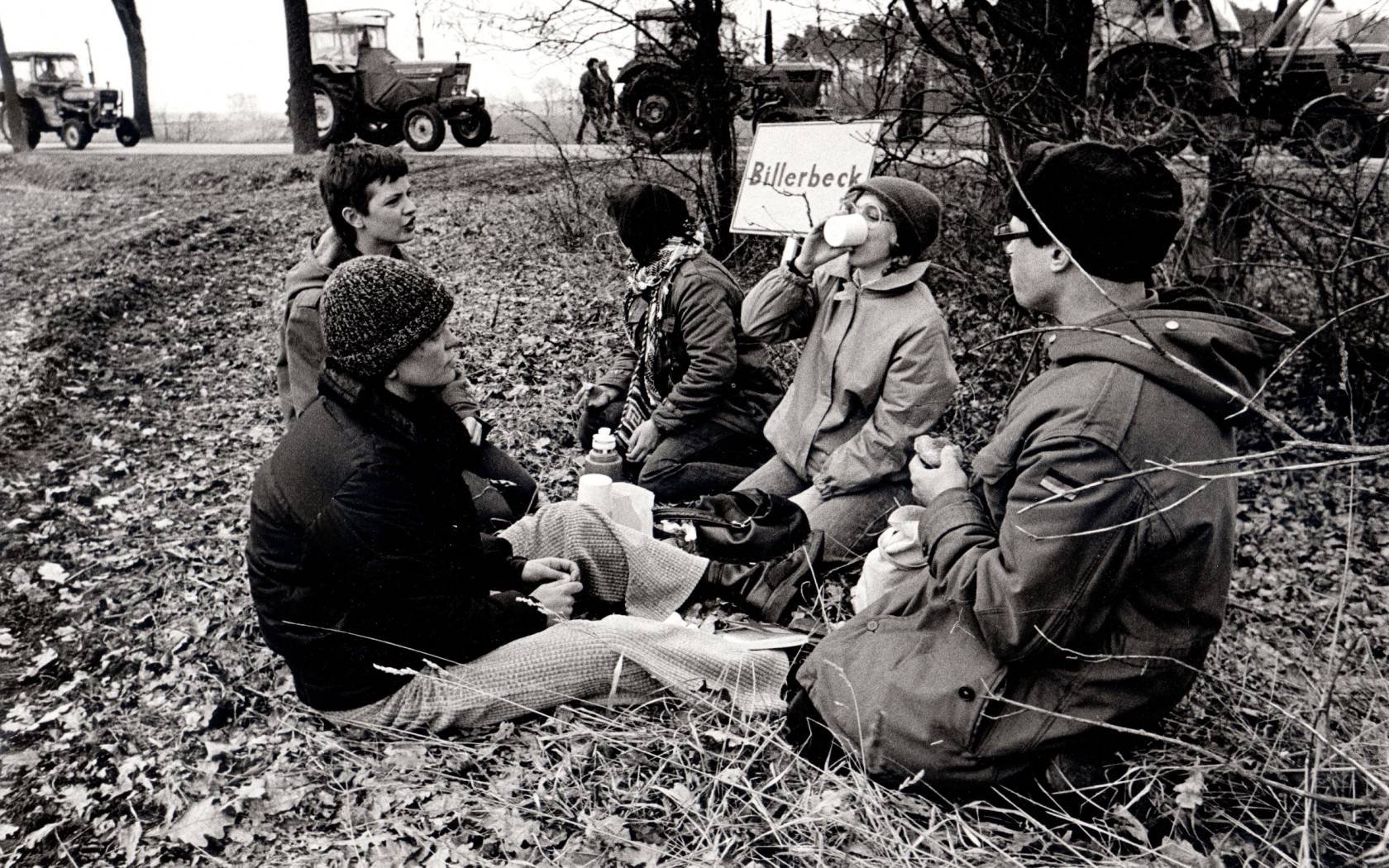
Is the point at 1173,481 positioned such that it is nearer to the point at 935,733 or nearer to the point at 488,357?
the point at 935,733

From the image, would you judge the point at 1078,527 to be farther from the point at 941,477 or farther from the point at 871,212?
the point at 871,212

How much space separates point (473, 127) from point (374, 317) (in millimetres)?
13771

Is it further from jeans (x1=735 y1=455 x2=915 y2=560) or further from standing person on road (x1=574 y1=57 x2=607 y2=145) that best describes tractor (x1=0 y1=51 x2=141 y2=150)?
jeans (x1=735 y1=455 x2=915 y2=560)

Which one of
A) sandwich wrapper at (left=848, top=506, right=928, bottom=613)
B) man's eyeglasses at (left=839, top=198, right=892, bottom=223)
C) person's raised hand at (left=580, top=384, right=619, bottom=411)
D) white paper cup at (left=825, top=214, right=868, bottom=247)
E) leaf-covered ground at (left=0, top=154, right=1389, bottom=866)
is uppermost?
man's eyeglasses at (left=839, top=198, right=892, bottom=223)

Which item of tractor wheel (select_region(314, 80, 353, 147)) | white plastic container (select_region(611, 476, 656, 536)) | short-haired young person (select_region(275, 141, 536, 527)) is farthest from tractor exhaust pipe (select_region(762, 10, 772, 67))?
tractor wheel (select_region(314, 80, 353, 147))

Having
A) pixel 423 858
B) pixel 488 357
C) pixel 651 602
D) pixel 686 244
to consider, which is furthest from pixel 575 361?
pixel 423 858

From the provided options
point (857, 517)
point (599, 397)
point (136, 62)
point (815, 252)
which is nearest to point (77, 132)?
point (136, 62)

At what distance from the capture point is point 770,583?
11.1 ft

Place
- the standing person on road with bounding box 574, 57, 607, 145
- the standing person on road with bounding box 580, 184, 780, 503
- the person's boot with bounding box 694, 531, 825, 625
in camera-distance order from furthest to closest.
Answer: the standing person on road with bounding box 574, 57, 607, 145, the standing person on road with bounding box 580, 184, 780, 503, the person's boot with bounding box 694, 531, 825, 625

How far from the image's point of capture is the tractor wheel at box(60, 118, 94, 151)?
1997cm

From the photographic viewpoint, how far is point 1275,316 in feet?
18.8

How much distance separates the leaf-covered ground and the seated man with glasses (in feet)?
0.72

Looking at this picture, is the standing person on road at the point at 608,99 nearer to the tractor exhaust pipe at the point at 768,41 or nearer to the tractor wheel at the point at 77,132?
the tractor exhaust pipe at the point at 768,41

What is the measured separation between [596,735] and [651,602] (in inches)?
30.0
